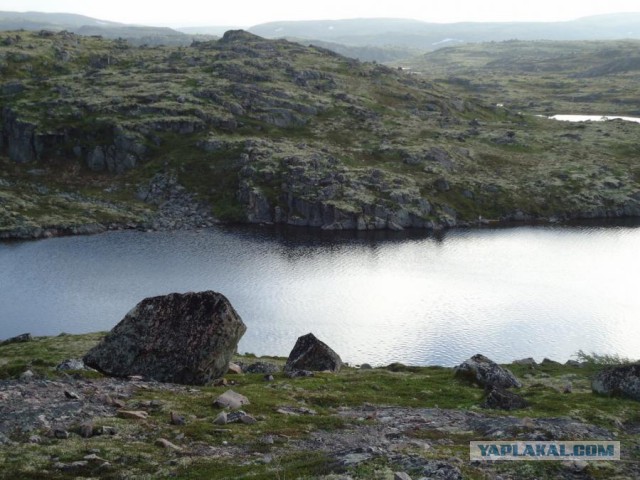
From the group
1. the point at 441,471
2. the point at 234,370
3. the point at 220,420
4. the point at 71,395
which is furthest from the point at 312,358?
the point at 441,471

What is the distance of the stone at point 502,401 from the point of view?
151 ft

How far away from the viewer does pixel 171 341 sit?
1964 inches

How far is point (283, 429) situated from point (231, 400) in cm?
673

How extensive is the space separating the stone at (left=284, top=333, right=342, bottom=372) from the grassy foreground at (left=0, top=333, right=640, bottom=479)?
10.4 feet

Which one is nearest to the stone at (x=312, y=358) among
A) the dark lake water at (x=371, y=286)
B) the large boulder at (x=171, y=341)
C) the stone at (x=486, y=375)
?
the stone at (x=486, y=375)

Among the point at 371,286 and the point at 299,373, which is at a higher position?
the point at 299,373

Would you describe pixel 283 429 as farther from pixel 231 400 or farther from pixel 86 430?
pixel 86 430

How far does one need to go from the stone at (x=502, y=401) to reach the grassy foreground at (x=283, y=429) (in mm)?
980

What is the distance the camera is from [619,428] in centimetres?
4047

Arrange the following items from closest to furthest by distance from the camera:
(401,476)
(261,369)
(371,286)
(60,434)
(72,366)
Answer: (401,476)
(60,434)
(72,366)
(261,369)
(371,286)

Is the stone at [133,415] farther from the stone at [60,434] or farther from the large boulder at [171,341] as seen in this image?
the large boulder at [171,341]

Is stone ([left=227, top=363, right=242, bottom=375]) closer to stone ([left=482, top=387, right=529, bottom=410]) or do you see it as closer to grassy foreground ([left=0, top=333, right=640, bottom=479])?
grassy foreground ([left=0, top=333, right=640, bottom=479])

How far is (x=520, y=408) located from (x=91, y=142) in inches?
7076

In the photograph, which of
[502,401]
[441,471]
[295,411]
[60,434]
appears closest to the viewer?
[441,471]
